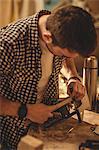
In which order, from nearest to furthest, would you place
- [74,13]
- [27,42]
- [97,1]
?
[74,13] → [27,42] → [97,1]

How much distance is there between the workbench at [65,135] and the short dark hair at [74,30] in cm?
28

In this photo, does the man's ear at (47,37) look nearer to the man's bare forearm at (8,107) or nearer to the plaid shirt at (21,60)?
the plaid shirt at (21,60)

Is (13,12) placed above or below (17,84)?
above

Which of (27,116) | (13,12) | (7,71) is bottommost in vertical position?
(27,116)

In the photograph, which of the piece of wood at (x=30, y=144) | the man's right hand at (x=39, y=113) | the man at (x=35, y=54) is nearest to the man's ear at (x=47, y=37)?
the man at (x=35, y=54)

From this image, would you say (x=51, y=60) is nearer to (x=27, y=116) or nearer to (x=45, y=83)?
(x=45, y=83)

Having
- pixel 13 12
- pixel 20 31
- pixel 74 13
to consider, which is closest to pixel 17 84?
pixel 20 31

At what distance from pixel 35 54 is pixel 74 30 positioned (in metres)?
0.17

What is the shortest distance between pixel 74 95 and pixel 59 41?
0.96ft

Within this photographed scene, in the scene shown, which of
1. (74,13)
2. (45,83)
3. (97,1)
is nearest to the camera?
(74,13)

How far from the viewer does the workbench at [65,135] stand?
0.86 m

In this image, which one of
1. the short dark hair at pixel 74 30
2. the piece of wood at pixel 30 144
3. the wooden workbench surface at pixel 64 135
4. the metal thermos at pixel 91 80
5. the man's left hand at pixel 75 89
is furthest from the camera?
the metal thermos at pixel 91 80

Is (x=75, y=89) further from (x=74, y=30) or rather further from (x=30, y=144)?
(x=30, y=144)

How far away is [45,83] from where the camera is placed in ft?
3.22
